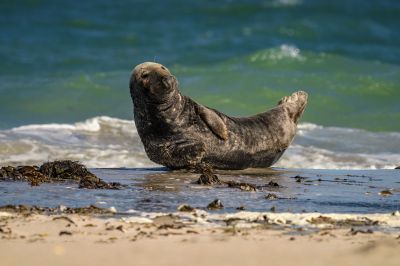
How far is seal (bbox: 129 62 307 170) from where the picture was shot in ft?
28.7

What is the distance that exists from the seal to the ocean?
1.88m

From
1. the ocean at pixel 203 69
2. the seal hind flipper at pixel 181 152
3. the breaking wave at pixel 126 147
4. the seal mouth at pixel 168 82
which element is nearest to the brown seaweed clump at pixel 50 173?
the seal hind flipper at pixel 181 152

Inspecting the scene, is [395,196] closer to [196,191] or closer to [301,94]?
[196,191]

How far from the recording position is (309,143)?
13.2m

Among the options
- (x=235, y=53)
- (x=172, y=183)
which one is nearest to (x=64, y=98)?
(x=235, y=53)

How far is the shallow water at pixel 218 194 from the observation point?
612 cm

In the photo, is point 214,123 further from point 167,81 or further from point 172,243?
point 172,243

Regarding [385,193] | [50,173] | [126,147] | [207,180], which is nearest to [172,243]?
[207,180]

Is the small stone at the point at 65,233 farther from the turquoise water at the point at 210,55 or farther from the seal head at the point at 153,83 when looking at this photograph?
the turquoise water at the point at 210,55

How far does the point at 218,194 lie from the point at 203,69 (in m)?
14.3

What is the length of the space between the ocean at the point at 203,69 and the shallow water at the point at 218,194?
2.71m

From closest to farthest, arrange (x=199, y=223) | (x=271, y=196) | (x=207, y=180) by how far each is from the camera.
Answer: (x=199, y=223), (x=271, y=196), (x=207, y=180)

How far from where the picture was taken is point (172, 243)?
4.50 m

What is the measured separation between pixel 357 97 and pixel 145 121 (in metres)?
10.5
